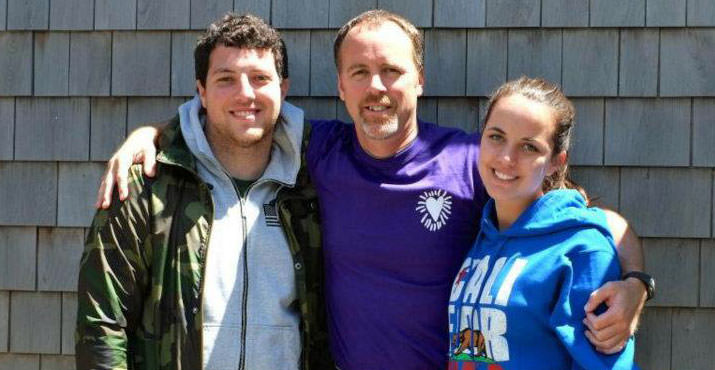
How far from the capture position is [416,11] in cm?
350

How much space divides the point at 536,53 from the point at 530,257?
3.71 ft

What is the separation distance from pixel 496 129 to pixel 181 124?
44.9 inches

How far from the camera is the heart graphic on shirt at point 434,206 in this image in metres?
3.00

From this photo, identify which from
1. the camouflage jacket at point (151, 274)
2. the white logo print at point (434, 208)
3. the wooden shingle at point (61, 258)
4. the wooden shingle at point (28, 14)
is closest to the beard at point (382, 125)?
the white logo print at point (434, 208)

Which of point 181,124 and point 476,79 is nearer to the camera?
point 181,124

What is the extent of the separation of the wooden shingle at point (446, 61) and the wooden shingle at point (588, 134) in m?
0.45

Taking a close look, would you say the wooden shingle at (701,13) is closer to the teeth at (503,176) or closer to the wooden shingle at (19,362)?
the teeth at (503,176)

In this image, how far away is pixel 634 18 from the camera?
3.37 meters

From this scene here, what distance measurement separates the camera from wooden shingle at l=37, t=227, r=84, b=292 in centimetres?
369

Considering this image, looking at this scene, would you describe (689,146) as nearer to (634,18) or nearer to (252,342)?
(634,18)

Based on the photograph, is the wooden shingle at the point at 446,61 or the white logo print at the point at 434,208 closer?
the white logo print at the point at 434,208

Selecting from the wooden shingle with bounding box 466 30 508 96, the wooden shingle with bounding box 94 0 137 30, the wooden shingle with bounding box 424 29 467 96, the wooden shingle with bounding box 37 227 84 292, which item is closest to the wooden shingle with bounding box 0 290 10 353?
the wooden shingle with bounding box 37 227 84 292

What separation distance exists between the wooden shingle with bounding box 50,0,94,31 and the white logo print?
1.62 metres

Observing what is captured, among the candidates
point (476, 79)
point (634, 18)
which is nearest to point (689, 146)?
point (634, 18)
